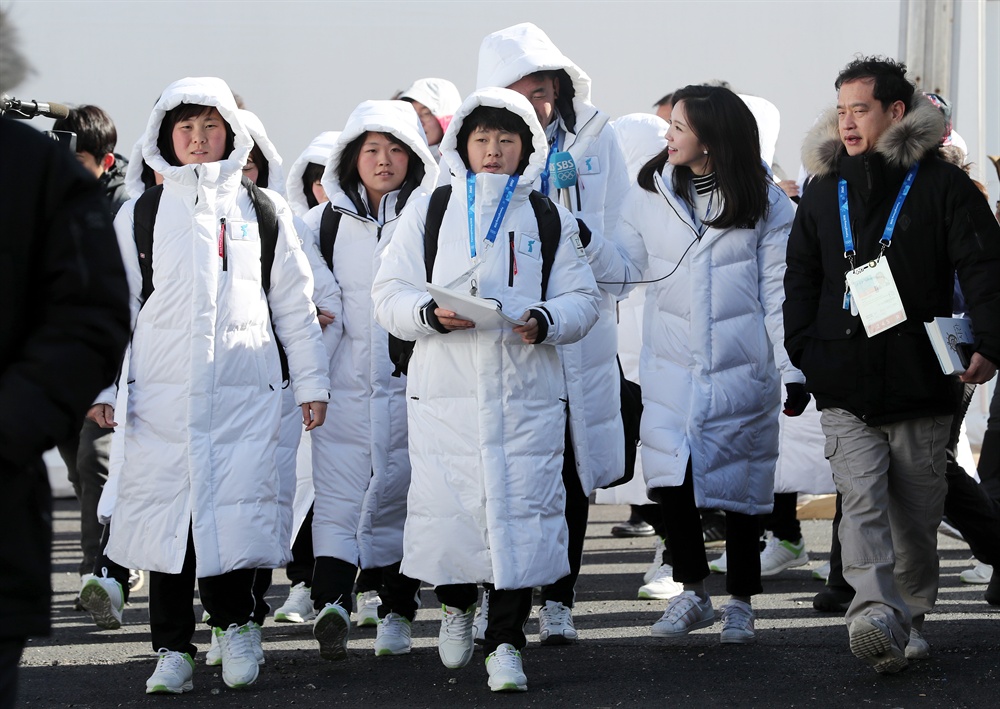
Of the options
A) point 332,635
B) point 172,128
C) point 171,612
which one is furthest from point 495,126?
point 171,612

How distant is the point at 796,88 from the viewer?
10.0 meters

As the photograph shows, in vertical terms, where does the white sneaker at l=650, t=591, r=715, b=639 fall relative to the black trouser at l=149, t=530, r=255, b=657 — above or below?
below

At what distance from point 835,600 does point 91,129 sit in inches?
155

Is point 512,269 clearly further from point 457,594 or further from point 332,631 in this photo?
point 332,631

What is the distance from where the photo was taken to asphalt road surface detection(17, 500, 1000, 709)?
502cm

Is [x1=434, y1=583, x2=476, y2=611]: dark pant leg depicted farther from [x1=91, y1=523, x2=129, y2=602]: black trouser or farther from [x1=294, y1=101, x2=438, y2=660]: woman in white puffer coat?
[x1=91, y1=523, x2=129, y2=602]: black trouser

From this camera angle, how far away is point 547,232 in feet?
17.6

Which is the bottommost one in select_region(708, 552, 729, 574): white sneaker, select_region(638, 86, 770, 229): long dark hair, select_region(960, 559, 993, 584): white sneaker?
select_region(708, 552, 729, 574): white sneaker

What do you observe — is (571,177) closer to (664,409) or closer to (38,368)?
(664,409)

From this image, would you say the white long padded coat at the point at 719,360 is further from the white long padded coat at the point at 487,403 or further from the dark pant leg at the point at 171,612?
the dark pant leg at the point at 171,612

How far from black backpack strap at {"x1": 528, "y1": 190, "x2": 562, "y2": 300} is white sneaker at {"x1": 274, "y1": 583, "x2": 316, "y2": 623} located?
2.04 meters

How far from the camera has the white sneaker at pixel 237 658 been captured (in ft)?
17.3

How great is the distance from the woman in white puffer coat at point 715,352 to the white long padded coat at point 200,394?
4.77ft

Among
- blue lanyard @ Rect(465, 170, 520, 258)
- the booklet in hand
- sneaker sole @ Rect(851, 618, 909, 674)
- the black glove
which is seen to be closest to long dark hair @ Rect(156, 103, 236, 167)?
blue lanyard @ Rect(465, 170, 520, 258)
